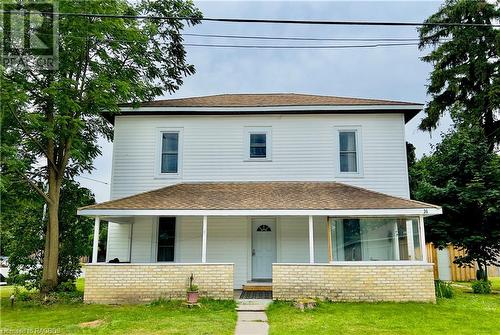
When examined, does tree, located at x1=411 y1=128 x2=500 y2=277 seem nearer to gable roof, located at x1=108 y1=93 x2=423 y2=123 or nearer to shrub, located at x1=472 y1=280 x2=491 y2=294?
shrub, located at x1=472 y1=280 x2=491 y2=294

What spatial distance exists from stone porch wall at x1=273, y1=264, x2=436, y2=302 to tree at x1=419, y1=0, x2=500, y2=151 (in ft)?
30.3

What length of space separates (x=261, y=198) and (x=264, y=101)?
4.78 meters

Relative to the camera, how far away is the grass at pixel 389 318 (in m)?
7.64

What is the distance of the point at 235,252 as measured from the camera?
13.0 metres

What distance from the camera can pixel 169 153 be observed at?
14.2 metres

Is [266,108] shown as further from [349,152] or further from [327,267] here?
[327,267]

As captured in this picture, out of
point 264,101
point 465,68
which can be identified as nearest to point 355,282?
point 264,101

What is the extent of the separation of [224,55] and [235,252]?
11085 millimetres

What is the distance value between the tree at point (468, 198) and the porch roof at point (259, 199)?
299 cm

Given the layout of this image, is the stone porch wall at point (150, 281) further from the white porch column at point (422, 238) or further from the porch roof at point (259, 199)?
the white porch column at point (422, 238)

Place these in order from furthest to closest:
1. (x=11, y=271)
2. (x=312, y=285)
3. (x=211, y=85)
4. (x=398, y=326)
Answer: (x=211, y=85) < (x=11, y=271) < (x=312, y=285) < (x=398, y=326)

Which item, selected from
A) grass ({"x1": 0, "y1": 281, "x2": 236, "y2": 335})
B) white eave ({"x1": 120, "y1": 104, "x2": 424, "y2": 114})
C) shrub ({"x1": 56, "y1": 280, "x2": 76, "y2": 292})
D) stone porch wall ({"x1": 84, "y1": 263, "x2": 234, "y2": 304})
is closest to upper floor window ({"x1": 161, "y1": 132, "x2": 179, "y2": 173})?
white eave ({"x1": 120, "y1": 104, "x2": 424, "y2": 114})

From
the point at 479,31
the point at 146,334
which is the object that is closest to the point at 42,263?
the point at 146,334

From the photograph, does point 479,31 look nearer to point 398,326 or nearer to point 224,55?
point 224,55
